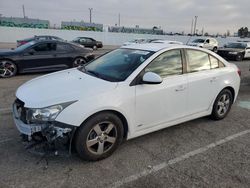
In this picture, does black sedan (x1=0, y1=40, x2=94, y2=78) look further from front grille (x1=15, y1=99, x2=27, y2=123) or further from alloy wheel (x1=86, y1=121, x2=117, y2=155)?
alloy wheel (x1=86, y1=121, x2=117, y2=155)

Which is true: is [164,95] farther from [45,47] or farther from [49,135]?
[45,47]

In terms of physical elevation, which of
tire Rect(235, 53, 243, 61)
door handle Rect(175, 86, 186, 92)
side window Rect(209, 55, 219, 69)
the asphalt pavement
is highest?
side window Rect(209, 55, 219, 69)

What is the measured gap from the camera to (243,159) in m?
3.54

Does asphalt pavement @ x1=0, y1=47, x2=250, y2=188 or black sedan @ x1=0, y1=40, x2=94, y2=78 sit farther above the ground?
black sedan @ x1=0, y1=40, x2=94, y2=78

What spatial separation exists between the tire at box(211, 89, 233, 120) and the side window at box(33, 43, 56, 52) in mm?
6906

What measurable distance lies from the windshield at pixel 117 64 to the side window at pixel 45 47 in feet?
17.9

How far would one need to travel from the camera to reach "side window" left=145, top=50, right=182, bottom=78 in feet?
12.4

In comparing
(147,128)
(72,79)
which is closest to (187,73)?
(147,128)

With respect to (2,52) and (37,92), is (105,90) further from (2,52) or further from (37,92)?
(2,52)

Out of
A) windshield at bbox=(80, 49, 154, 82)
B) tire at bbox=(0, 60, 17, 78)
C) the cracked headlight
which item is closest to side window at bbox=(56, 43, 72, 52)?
tire at bbox=(0, 60, 17, 78)

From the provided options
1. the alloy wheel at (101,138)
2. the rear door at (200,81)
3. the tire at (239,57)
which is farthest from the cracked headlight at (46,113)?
the tire at (239,57)

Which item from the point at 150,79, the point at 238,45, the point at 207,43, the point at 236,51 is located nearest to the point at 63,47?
the point at 150,79

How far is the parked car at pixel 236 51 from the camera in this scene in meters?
17.4

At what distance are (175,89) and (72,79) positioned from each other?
5.37ft
